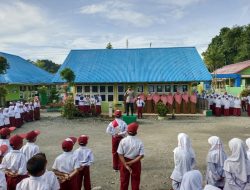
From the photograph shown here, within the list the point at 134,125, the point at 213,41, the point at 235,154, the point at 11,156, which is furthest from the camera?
the point at 213,41

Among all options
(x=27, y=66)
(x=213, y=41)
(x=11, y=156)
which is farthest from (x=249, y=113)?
(x=213, y=41)

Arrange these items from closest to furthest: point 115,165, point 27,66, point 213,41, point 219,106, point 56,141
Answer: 1. point 115,165
2. point 56,141
3. point 219,106
4. point 27,66
5. point 213,41

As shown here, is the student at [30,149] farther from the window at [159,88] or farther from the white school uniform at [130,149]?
the window at [159,88]

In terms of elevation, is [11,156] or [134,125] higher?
[134,125]

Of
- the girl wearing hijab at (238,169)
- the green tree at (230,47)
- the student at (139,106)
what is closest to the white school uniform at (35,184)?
the girl wearing hijab at (238,169)

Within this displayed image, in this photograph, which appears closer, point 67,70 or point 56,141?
point 56,141

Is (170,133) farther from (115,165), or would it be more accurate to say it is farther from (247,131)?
(115,165)

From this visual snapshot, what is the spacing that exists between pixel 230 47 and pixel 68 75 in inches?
1660

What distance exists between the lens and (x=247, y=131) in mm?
15133

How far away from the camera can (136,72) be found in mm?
25734

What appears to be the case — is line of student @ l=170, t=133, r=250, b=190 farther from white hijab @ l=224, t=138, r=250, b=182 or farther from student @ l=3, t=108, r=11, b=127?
student @ l=3, t=108, r=11, b=127

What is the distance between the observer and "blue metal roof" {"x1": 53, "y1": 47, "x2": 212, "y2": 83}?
976 inches

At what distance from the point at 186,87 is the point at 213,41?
139 ft

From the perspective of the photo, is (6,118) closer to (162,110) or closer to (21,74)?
(162,110)
